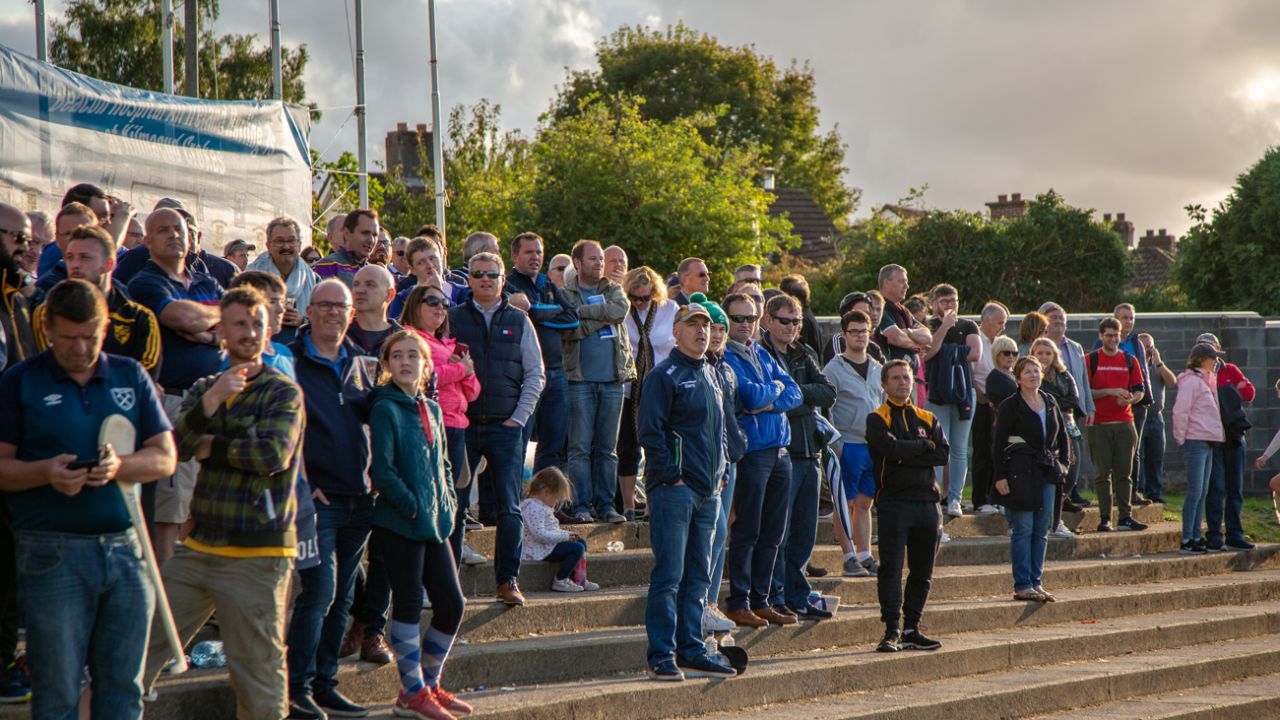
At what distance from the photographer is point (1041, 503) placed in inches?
379

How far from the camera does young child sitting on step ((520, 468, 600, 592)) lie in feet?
25.0

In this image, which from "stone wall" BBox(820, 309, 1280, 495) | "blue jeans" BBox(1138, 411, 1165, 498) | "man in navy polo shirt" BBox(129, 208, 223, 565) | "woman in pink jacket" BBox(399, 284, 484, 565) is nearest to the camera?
"man in navy polo shirt" BBox(129, 208, 223, 565)

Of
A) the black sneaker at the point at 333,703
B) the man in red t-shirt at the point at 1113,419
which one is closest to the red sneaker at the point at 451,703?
the black sneaker at the point at 333,703

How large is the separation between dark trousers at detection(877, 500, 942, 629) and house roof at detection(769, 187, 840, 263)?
32.5 meters

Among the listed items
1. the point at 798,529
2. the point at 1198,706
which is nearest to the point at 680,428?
the point at 798,529

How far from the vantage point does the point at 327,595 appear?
5297 mm

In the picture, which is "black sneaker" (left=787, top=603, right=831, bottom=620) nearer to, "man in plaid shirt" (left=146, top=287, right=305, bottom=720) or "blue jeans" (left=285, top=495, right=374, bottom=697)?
"blue jeans" (left=285, top=495, right=374, bottom=697)

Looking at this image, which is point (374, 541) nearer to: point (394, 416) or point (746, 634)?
point (394, 416)

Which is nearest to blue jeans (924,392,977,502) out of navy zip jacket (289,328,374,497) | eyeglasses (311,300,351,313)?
navy zip jacket (289,328,374,497)

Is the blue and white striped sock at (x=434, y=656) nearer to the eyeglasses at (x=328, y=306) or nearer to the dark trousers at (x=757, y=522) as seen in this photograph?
the eyeglasses at (x=328, y=306)

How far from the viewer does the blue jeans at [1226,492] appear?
12531 millimetres

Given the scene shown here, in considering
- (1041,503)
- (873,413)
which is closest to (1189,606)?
(1041,503)

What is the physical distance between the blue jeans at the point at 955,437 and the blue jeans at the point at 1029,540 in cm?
110

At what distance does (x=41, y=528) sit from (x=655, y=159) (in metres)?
18.4
